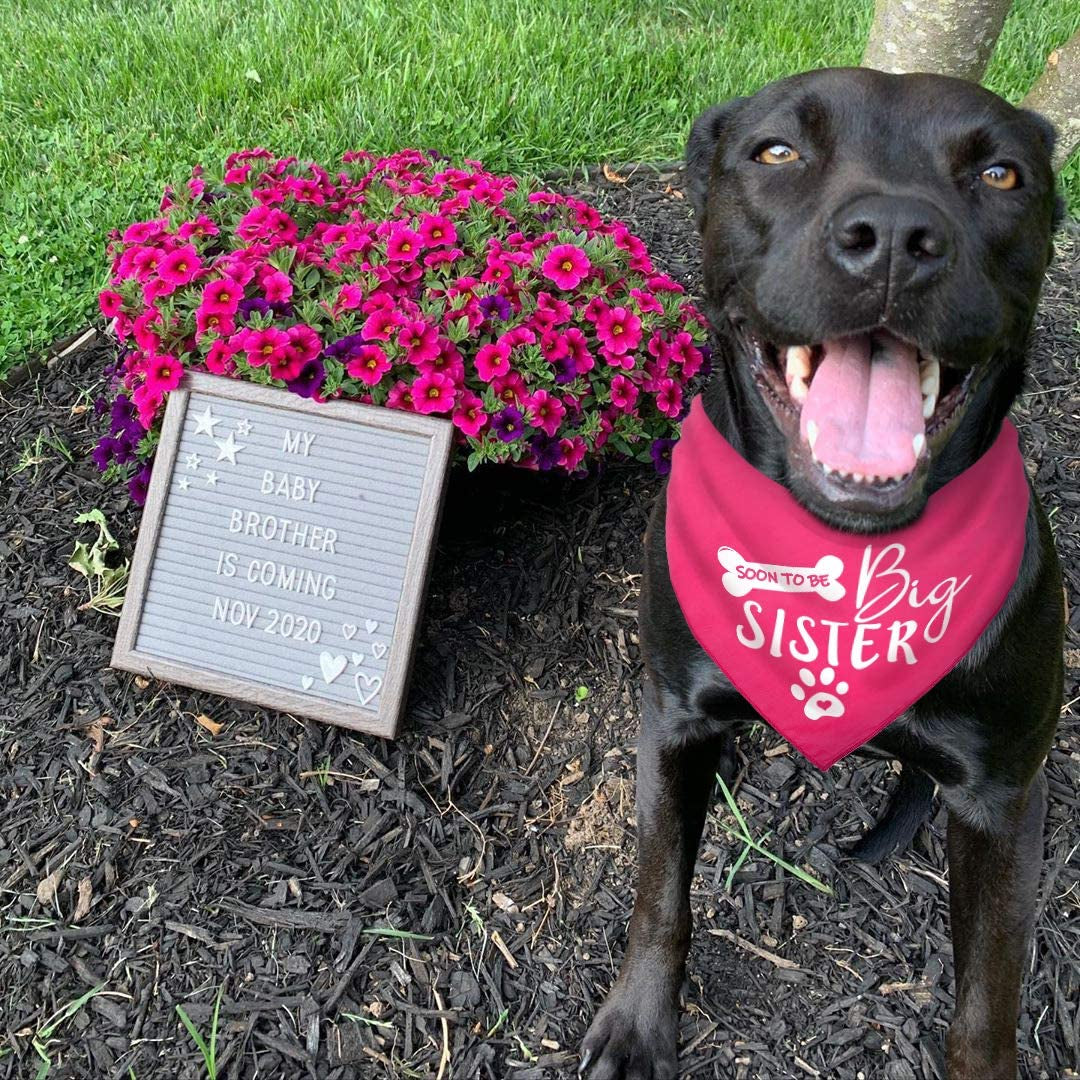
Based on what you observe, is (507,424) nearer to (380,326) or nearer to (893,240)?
(380,326)

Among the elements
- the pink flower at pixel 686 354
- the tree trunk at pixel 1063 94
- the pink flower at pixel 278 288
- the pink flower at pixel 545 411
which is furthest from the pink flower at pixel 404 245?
the tree trunk at pixel 1063 94

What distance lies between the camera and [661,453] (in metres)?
2.88

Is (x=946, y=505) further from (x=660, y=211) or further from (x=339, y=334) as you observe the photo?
(x=660, y=211)

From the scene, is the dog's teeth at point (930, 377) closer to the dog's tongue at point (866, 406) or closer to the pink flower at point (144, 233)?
the dog's tongue at point (866, 406)

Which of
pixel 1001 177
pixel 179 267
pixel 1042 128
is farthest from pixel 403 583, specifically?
pixel 1042 128

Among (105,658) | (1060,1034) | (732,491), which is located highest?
(732,491)

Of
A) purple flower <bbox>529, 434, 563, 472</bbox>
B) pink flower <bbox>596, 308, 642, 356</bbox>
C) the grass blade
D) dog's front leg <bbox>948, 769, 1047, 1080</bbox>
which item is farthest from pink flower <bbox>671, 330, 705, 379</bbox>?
the grass blade

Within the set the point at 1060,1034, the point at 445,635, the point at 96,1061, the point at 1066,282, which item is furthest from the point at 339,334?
the point at 1066,282

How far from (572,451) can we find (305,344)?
0.67 m

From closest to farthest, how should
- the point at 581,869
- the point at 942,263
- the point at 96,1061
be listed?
the point at 942,263 → the point at 96,1061 → the point at 581,869

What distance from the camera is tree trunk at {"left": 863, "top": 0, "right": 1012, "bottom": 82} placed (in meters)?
3.20

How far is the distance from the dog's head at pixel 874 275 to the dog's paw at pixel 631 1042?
1000mm

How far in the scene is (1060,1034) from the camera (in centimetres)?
213

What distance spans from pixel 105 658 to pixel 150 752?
0.31 meters
